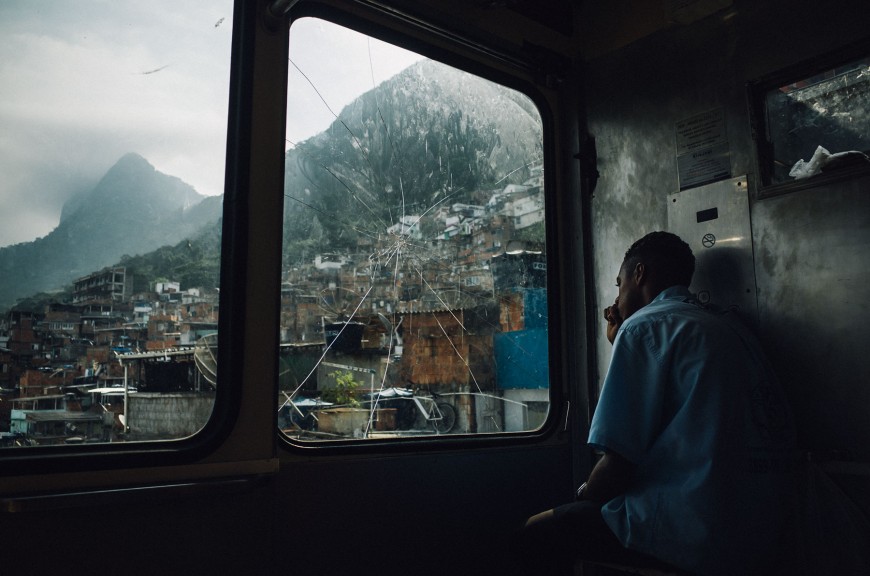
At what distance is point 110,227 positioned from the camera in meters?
1.80

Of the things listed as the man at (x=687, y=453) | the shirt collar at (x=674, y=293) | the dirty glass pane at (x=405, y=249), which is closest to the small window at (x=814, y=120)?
the shirt collar at (x=674, y=293)

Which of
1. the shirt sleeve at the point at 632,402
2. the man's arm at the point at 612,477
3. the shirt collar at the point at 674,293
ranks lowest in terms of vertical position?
the man's arm at the point at 612,477

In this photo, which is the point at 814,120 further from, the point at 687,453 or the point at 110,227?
the point at 110,227

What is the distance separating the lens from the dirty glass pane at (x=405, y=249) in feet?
6.95

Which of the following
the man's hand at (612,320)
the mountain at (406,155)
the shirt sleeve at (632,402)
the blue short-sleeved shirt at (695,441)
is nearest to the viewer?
the blue short-sleeved shirt at (695,441)

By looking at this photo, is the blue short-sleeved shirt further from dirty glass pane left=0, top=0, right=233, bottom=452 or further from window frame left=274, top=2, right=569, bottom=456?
dirty glass pane left=0, top=0, right=233, bottom=452

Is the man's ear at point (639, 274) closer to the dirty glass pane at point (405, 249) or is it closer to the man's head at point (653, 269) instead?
the man's head at point (653, 269)

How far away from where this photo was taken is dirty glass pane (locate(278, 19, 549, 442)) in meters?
2.12

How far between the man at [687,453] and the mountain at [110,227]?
4.30 feet

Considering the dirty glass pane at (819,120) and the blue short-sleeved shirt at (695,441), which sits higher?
the dirty glass pane at (819,120)

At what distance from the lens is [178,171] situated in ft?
6.18

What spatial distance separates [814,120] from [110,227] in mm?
2181

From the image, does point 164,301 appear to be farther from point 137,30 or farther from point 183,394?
point 137,30

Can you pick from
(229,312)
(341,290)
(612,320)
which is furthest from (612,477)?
(229,312)
